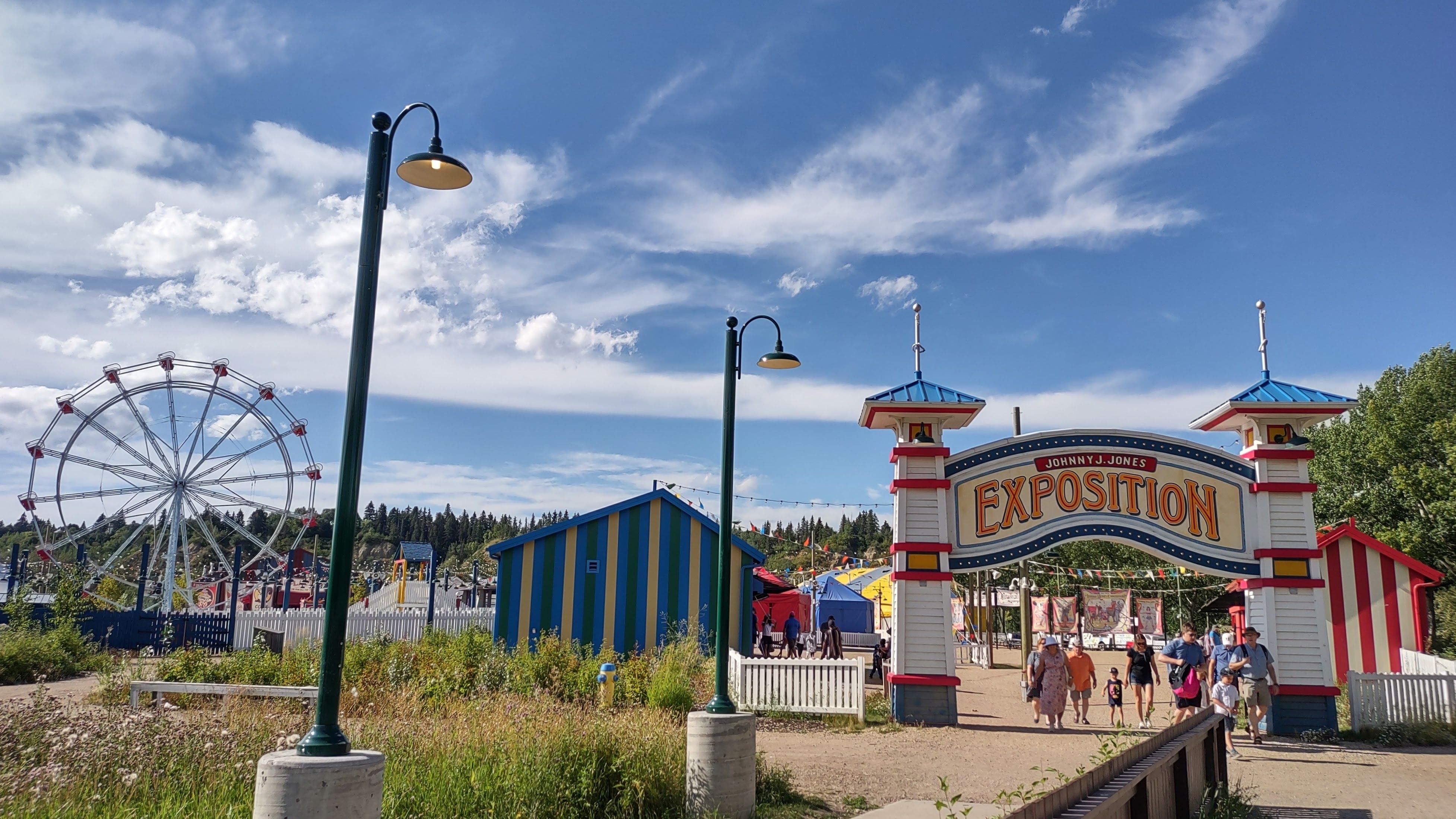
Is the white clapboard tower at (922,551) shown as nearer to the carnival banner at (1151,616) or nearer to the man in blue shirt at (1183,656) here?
the man in blue shirt at (1183,656)

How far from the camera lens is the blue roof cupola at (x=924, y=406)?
14305 mm

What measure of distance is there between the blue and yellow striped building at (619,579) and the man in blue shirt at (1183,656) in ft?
27.5

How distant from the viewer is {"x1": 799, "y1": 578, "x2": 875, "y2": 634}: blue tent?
3234 centimetres

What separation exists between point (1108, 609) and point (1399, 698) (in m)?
19.9

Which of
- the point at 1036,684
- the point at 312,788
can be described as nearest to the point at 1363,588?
the point at 1036,684

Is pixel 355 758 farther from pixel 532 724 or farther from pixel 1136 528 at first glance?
pixel 1136 528

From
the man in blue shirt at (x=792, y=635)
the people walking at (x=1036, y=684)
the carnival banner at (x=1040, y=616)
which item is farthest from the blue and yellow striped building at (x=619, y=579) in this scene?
the carnival banner at (x=1040, y=616)

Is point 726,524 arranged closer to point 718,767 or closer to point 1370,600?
point 718,767

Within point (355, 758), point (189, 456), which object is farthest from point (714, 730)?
point (189, 456)

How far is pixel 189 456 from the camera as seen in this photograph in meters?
36.5

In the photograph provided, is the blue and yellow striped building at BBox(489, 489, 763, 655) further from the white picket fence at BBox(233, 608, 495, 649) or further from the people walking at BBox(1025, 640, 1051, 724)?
the people walking at BBox(1025, 640, 1051, 724)

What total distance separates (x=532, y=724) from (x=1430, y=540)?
3193cm

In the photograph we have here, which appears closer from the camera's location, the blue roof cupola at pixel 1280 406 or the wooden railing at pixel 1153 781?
the wooden railing at pixel 1153 781

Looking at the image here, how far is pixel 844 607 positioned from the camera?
33844 mm
